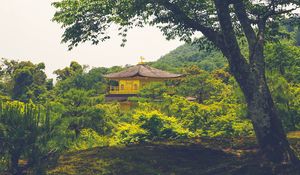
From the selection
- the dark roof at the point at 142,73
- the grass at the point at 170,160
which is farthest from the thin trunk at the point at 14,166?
the dark roof at the point at 142,73

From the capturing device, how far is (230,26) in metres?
8.32

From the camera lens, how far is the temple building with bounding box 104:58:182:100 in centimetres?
4891

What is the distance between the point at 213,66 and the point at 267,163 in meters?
75.0

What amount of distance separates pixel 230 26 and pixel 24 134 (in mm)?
4989

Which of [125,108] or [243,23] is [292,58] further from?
[125,108]

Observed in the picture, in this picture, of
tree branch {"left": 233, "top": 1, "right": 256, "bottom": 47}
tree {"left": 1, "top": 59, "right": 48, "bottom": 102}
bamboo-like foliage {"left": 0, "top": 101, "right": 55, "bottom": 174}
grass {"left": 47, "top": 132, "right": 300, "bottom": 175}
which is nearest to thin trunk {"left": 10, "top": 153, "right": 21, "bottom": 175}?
bamboo-like foliage {"left": 0, "top": 101, "right": 55, "bottom": 174}

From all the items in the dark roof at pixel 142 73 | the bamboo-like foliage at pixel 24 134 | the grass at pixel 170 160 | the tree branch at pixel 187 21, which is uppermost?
the tree branch at pixel 187 21

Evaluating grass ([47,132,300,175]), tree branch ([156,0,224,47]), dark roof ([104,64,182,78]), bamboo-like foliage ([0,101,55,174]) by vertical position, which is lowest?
grass ([47,132,300,175])

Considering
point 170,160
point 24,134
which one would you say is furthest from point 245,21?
point 24,134

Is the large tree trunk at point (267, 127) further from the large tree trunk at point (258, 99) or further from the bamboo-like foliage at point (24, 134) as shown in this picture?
the bamboo-like foliage at point (24, 134)

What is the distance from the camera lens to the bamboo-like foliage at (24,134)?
24.3 ft

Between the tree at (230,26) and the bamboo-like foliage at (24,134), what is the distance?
2564 millimetres

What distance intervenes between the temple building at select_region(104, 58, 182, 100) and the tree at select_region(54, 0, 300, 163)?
38.3m

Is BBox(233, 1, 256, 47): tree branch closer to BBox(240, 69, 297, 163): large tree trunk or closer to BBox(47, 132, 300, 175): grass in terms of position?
BBox(240, 69, 297, 163): large tree trunk
